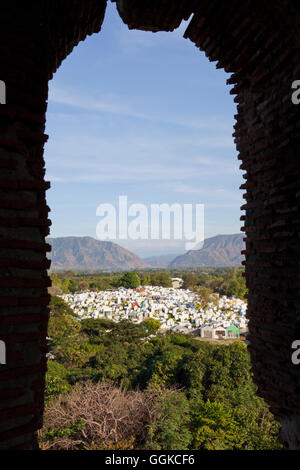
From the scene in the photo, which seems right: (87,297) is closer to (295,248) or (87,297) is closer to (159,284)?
(159,284)

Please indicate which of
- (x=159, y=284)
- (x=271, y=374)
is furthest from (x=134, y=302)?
(x=271, y=374)

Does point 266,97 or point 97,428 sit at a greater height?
point 266,97

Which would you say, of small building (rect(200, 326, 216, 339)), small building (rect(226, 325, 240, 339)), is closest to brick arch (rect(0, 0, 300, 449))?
small building (rect(200, 326, 216, 339))
